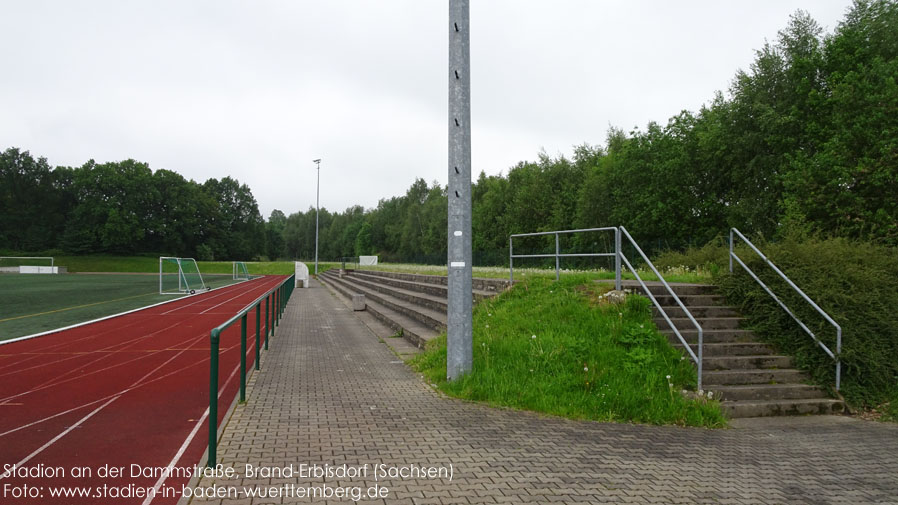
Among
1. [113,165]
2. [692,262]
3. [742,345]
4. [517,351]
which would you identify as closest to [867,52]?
[692,262]

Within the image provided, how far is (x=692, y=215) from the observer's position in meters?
37.8

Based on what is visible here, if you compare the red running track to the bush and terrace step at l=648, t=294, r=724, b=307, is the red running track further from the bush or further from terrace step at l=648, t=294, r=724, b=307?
the bush

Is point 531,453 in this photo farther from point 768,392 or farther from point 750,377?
point 750,377

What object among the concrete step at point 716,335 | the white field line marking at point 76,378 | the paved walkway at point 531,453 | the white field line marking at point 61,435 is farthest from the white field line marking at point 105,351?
the concrete step at point 716,335

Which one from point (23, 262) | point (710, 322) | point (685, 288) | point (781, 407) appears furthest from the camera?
point (23, 262)

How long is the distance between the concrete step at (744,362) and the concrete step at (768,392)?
16.6 inches

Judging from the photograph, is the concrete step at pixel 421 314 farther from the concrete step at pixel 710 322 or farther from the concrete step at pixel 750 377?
the concrete step at pixel 750 377

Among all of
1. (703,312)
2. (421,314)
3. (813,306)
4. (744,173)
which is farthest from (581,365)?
(744,173)

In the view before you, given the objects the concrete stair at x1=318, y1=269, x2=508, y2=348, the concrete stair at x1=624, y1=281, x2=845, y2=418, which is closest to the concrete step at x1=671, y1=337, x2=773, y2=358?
the concrete stair at x1=624, y1=281, x2=845, y2=418

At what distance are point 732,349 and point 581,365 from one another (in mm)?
2229

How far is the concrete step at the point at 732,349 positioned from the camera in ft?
23.9

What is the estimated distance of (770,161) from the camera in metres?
31.0

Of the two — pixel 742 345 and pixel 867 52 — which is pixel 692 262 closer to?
pixel 742 345

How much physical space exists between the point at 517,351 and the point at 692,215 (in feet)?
113
